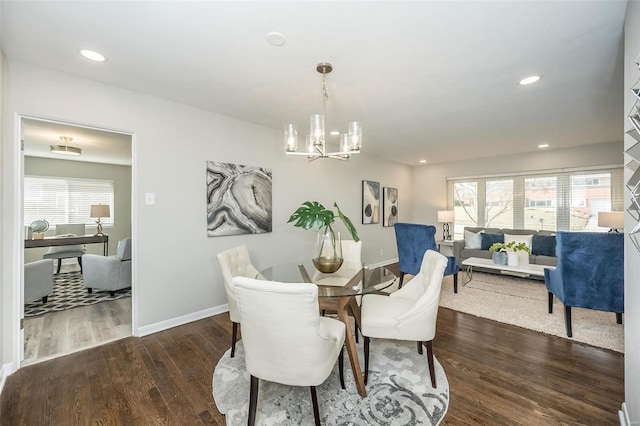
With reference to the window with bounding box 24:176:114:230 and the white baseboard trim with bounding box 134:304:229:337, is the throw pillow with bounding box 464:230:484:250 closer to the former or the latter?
the white baseboard trim with bounding box 134:304:229:337

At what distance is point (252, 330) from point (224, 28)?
6.03ft

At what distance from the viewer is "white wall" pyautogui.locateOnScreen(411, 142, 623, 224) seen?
4.73 m

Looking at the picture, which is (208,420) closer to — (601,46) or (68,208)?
(601,46)

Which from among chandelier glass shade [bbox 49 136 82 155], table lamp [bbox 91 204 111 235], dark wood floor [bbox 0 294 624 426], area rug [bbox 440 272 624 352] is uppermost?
chandelier glass shade [bbox 49 136 82 155]

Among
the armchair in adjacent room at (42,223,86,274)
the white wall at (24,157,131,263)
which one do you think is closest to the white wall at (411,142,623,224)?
the white wall at (24,157,131,263)

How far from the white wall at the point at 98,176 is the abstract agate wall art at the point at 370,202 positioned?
5517mm

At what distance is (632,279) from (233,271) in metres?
2.59

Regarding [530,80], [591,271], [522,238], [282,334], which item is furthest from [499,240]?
[282,334]

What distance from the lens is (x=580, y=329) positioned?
2811 millimetres

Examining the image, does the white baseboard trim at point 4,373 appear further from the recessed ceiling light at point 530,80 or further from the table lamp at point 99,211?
the recessed ceiling light at point 530,80

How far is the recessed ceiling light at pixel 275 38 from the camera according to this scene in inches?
70.0

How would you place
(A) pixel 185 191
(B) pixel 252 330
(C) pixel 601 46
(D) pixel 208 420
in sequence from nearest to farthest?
(B) pixel 252 330 → (D) pixel 208 420 → (C) pixel 601 46 → (A) pixel 185 191

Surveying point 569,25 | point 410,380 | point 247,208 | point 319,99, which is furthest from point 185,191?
point 569,25

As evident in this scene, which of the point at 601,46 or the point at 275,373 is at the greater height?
the point at 601,46
